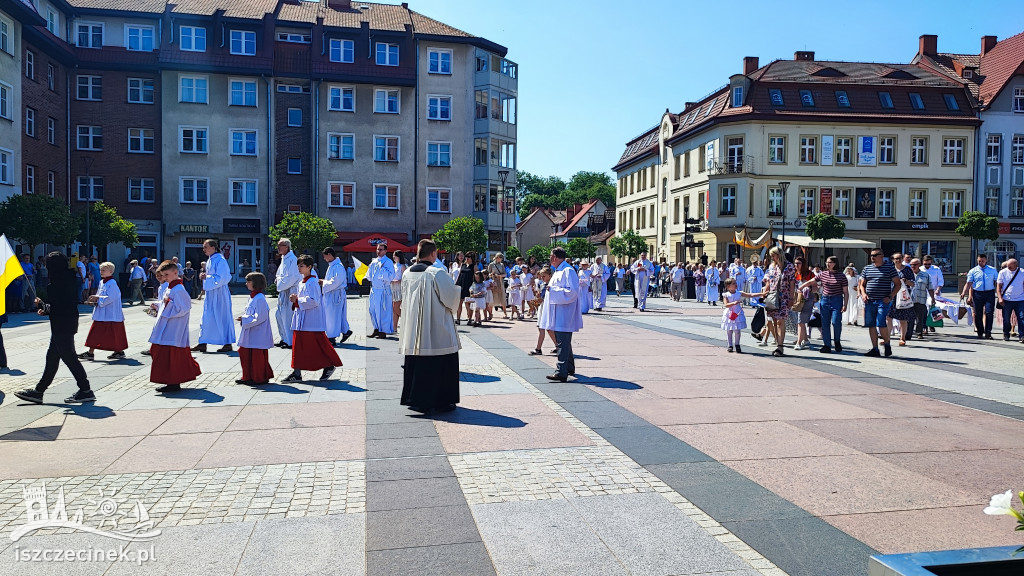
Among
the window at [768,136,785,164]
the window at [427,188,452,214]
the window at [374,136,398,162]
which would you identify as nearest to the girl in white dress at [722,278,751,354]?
the window at [427,188,452,214]

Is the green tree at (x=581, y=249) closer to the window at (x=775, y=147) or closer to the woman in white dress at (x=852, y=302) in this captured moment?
the window at (x=775, y=147)

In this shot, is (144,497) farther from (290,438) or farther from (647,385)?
(647,385)

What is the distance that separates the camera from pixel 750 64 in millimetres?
49375

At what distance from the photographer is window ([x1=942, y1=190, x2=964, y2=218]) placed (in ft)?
157

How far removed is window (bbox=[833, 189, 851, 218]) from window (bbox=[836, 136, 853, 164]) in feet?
6.03

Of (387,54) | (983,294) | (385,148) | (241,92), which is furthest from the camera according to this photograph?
(385,148)

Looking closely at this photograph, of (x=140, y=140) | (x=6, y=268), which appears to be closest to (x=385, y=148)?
(x=140, y=140)

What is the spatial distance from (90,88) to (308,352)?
4006 centimetres

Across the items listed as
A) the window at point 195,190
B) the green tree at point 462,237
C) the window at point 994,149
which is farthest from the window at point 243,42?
the window at point 994,149

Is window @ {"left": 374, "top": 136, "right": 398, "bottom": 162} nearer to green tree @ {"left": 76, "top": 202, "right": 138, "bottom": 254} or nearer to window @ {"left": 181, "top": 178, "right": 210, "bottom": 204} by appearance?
window @ {"left": 181, "top": 178, "right": 210, "bottom": 204}

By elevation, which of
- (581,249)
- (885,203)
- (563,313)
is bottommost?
(563,313)

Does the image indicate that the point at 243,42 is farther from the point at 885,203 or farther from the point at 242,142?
the point at 885,203

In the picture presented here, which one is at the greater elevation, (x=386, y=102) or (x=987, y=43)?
(x=987, y=43)

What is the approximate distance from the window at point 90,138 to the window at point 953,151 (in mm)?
50053
